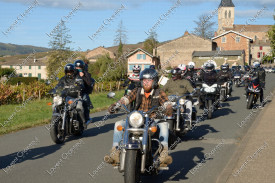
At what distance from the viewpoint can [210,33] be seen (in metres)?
102

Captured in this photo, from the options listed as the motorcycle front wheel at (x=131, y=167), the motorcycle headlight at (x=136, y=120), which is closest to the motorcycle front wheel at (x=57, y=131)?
the motorcycle headlight at (x=136, y=120)

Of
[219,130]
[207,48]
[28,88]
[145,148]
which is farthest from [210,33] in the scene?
[145,148]

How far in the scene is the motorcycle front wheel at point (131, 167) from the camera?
16.4 feet

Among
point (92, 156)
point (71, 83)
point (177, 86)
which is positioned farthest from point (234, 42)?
point (92, 156)

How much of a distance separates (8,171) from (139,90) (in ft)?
8.34

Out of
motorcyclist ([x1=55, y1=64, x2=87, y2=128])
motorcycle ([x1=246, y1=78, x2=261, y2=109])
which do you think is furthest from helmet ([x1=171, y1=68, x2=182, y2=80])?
motorcycle ([x1=246, y1=78, x2=261, y2=109])

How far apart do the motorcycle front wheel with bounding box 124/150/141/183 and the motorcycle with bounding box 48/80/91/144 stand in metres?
4.28

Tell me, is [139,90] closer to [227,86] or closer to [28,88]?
[227,86]

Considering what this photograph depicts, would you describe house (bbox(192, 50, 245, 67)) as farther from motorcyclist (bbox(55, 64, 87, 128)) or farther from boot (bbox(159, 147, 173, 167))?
boot (bbox(159, 147, 173, 167))

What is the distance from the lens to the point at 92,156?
26.0ft

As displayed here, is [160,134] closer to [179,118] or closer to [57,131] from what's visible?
[179,118]

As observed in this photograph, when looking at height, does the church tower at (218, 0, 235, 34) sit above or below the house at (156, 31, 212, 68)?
above

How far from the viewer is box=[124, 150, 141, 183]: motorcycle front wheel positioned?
5004mm

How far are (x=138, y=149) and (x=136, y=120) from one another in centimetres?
41
